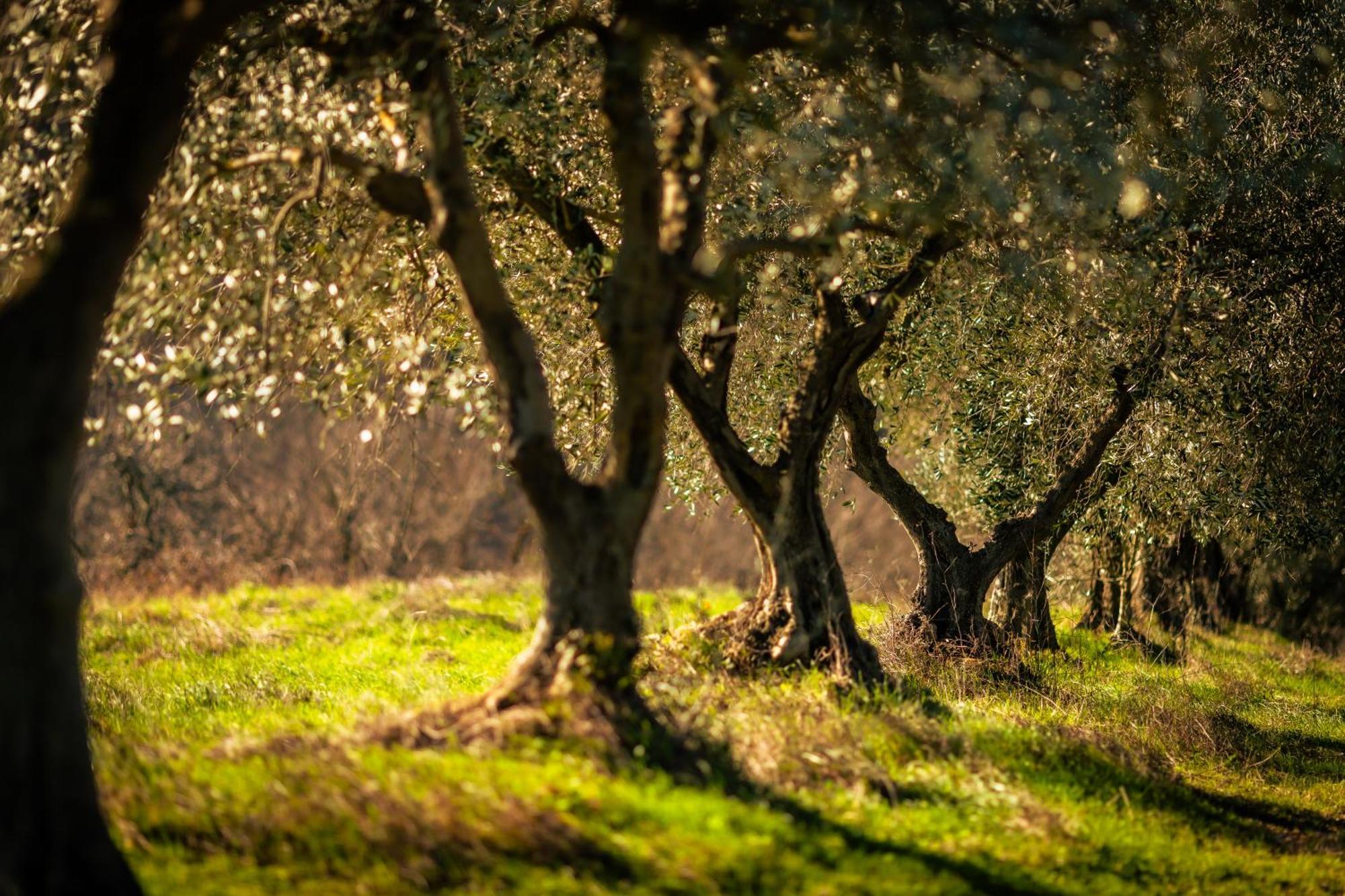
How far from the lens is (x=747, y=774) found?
8.30 meters

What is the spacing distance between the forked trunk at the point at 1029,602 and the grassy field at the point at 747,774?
0.67 m

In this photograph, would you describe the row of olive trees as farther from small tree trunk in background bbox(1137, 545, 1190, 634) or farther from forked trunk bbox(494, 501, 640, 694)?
small tree trunk in background bbox(1137, 545, 1190, 634)

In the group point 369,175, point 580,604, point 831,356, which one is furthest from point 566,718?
point 831,356

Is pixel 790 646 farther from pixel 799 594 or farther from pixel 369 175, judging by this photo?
pixel 369 175

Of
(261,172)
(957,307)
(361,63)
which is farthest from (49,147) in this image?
(957,307)

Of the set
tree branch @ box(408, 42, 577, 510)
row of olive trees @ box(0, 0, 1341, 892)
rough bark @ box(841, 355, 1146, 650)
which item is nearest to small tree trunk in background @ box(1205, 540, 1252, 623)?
row of olive trees @ box(0, 0, 1341, 892)

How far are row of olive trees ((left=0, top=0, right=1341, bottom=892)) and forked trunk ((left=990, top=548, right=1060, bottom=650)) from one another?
75 mm

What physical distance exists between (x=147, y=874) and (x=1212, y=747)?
10256 mm

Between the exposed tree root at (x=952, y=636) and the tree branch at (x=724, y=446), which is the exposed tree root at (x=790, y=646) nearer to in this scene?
the tree branch at (x=724, y=446)

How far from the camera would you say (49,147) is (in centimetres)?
995

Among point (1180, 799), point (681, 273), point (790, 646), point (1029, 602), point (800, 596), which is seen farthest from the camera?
point (1029, 602)

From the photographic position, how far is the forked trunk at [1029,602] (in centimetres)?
1639

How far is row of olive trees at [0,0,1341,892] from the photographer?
261 inches

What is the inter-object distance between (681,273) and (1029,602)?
33.0 ft
